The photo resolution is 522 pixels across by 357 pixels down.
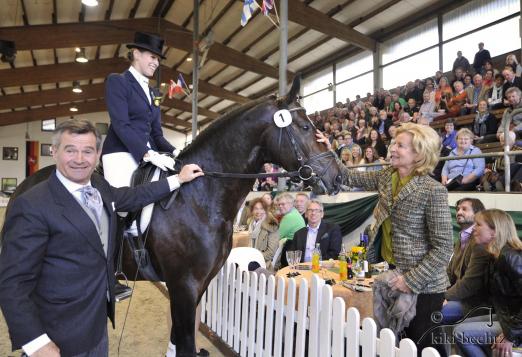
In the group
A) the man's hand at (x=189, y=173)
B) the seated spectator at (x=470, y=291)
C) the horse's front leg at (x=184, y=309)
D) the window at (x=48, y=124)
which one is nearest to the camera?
the man's hand at (x=189, y=173)

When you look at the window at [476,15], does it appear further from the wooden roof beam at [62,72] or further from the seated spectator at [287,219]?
the wooden roof beam at [62,72]

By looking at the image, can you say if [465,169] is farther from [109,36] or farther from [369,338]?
[109,36]

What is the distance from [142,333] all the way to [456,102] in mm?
7089

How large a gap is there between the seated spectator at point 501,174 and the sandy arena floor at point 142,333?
3.82m

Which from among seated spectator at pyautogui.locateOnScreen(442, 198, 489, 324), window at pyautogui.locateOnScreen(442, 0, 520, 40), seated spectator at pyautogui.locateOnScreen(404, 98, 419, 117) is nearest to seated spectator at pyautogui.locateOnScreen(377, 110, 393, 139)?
seated spectator at pyautogui.locateOnScreen(404, 98, 419, 117)

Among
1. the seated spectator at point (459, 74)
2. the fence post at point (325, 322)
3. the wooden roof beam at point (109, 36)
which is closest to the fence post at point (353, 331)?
the fence post at point (325, 322)

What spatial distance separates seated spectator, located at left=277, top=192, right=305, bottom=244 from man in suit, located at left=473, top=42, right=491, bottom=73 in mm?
6120

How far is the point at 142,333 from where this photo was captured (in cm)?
371

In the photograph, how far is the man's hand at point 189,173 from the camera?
2.07 metres

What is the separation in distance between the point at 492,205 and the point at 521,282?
8.45 feet

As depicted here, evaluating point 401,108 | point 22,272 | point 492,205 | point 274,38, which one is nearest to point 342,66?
point 274,38

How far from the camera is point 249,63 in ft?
51.1

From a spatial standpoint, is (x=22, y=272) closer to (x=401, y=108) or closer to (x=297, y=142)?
(x=297, y=142)

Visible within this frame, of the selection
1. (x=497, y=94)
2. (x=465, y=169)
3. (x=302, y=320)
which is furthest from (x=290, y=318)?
(x=497, y=94)
